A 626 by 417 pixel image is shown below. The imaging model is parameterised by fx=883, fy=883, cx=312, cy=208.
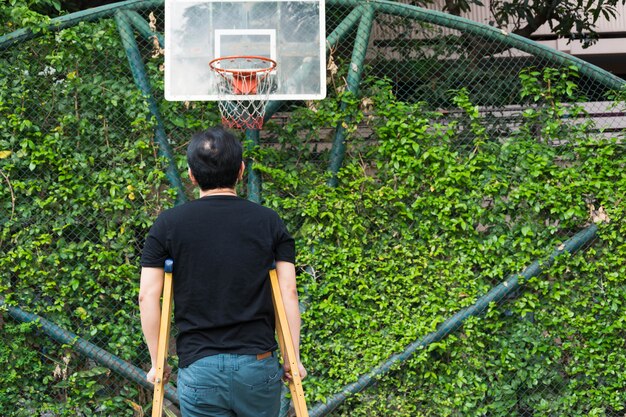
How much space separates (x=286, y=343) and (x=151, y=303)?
0.60 m

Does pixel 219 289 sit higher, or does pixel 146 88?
pixel 146 88

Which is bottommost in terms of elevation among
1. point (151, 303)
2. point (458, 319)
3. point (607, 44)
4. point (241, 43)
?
point (458, 319)

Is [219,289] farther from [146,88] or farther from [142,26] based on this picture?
[142,26]

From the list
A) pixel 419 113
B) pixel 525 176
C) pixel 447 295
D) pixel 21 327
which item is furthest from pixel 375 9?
pixel 21 327

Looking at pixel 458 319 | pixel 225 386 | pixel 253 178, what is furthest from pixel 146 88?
pixel 225 386

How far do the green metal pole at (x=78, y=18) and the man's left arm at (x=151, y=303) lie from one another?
331 centimetres

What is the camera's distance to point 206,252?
3.56 m

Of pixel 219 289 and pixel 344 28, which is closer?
pixel 219 289

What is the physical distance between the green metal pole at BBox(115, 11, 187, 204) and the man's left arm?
2674 mm

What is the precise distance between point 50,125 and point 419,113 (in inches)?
106

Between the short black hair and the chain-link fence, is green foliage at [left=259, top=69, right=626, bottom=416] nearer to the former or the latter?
the chain-link fence

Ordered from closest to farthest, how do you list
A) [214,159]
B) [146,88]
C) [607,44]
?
[214,159]
[146,88]
[607,44]

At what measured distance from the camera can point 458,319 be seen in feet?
20.4

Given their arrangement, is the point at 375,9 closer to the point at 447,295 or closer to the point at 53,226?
the point at 447,295
